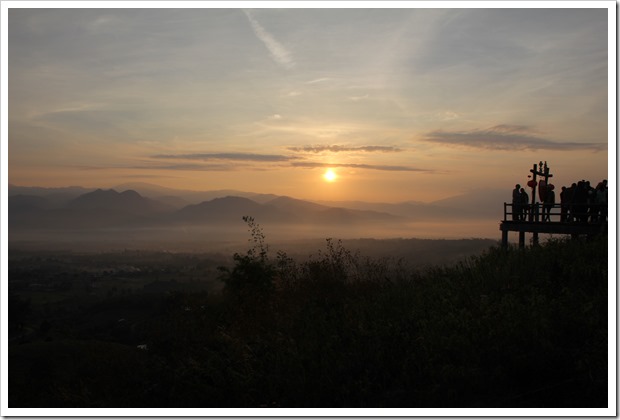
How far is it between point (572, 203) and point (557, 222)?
1.30m

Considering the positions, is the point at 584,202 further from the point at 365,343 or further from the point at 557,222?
the point at 365,343

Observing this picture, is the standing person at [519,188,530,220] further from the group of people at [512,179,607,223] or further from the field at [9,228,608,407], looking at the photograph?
the field at [9,228,608,407]

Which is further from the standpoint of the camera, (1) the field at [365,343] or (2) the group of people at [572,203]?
(2) the group of people at [572,203]

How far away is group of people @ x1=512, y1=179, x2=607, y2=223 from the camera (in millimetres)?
21173

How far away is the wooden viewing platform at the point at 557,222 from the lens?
2133 centimetres

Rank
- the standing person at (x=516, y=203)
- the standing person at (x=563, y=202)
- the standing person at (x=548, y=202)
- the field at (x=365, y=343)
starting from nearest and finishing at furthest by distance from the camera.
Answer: the field at (x=365, y=343) → the standing person at (x=563, y=202) → the standing person at (x=548, y=202) → the standing person at (x=516, y=203)

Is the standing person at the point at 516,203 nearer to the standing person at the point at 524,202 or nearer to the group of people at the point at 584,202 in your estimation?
the standing person at the point at 524,202

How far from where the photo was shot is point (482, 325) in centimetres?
1184

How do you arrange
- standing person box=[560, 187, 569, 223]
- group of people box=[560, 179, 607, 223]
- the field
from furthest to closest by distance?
standing person box=[560, 187, 569, 223], group of people box=[560, 179, 607, 223], the field

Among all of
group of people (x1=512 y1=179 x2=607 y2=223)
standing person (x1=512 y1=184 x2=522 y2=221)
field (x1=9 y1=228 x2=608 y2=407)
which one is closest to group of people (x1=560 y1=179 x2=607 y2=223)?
group of people (x1=512 y1=179 x2=607 y2=223)

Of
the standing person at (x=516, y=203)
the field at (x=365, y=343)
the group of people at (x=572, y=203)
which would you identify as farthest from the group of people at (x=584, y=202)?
the field at (x=365, y=343)

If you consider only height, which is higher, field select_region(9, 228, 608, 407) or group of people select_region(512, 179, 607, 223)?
group of people select_region(512, 179, 607, 223)

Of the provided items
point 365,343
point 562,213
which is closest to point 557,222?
point 562,213

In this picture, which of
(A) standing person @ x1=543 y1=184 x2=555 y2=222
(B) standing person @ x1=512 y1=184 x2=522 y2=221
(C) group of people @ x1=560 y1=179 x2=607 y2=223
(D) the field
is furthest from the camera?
(B) standing person @ x1=512 y1=184 x2=522 y2=221
